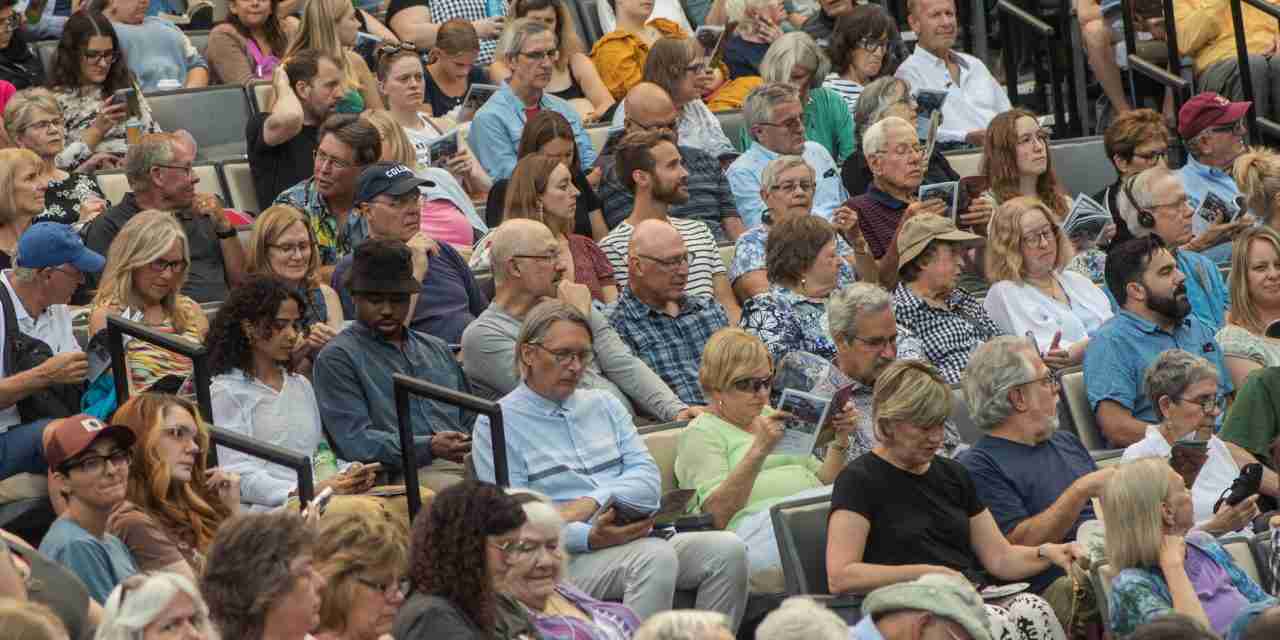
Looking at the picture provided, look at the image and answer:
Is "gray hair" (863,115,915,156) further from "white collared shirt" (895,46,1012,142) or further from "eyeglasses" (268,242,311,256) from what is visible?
"eyeglasses" (268,242,311,256)

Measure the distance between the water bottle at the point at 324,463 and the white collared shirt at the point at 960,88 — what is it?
5145 millimetres

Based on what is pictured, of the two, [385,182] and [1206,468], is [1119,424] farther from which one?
[385,182]

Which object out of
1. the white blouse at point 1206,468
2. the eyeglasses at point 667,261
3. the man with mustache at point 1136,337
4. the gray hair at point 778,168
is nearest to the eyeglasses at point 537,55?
the gray hair at point 778,168

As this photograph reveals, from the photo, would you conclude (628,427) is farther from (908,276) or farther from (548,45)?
(548,45)

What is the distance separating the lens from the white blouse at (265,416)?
743 cm

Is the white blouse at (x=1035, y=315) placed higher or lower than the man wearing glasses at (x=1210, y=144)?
higher

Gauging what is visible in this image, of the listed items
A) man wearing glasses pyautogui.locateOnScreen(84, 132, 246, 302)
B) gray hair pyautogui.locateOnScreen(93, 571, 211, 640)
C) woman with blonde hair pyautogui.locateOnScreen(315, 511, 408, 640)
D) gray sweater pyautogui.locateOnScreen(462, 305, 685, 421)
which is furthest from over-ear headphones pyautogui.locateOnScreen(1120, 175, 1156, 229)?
gray hair pyautogui.locateOnScreen(93, 571, 211, 640)

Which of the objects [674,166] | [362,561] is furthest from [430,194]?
[362,561]

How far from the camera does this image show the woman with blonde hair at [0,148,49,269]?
8.68 metres

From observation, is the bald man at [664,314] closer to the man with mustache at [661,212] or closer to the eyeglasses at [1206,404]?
the man with mustache at [661,212]

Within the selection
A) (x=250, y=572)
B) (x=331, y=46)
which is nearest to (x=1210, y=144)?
(x=331, y=46)

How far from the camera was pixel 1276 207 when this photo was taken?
34.0 feet

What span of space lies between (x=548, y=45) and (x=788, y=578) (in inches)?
181

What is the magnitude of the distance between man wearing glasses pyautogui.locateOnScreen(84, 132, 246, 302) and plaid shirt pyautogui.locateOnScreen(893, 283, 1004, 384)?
2.37 meters
